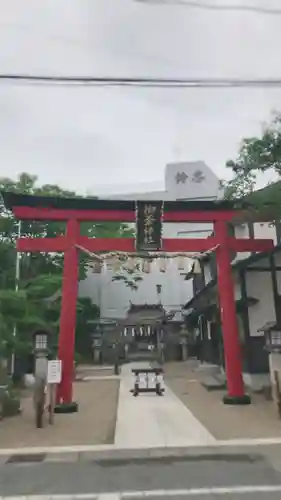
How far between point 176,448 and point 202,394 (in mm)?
7933

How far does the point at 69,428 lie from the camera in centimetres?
1042

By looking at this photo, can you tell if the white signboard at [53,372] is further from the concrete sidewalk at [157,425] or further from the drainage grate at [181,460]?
the drainage grate at [181,460]

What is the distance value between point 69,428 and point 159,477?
447 cm

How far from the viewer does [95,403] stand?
567 inches

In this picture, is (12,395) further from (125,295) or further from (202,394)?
(125,295)

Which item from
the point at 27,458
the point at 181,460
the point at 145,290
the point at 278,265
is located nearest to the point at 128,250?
the point at 278,265

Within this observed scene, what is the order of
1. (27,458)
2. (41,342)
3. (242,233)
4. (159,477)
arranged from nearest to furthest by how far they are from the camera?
(159,477), (27,458), (41,342), (242,233)

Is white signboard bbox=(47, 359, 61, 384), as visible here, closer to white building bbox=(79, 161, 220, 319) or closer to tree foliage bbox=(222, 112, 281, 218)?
tree foliage bbox=(222, 112, 281, 218)

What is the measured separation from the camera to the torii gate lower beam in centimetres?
1291

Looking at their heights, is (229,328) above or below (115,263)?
below

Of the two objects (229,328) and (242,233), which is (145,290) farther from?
(229,328)

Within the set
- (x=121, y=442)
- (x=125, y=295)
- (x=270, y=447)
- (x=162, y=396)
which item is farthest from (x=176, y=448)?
(x=125, y=295)

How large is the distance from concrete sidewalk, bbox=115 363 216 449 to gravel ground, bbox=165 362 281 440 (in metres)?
0.30

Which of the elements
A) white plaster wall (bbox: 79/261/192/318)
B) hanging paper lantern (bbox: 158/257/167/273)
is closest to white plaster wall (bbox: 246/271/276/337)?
hanging paper lantern (bbox: 158/257/167/273)
